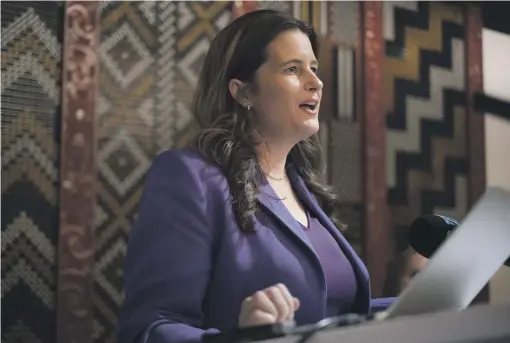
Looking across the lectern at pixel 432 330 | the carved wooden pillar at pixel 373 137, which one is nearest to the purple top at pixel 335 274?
the lectern at pixel 432 330

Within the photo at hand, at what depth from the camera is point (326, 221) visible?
41.5 inches

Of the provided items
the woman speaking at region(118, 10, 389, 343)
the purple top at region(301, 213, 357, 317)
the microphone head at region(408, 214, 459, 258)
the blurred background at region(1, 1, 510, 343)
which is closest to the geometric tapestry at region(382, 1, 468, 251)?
the blurred background at region(1, 1, 510, 343)

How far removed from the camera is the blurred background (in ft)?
4.38

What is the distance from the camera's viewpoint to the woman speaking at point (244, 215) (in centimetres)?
80

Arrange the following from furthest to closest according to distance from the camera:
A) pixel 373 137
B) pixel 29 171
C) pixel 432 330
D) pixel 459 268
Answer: pixel 373 137 → pixel 29 171 → pixel 459 268 → pixel 432 330

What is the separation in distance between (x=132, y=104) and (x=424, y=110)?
2.85 ft

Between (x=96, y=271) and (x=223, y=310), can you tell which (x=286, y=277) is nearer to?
(x=223, y=310)

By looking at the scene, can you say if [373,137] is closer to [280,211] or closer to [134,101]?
[134,101]

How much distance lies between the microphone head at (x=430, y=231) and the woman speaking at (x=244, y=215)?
0.54 ft

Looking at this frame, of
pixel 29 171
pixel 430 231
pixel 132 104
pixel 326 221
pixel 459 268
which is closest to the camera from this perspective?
pixel 459 268

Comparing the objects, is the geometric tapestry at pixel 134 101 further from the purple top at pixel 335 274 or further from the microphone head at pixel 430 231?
the microphone head at pixel 430 231

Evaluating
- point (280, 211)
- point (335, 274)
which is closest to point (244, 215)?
point (280, 211)

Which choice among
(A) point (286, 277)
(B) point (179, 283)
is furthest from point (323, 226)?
(B) point (179, 283)

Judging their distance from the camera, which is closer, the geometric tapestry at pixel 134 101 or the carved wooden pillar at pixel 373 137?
the geometric tapestry at pixel 134 101
